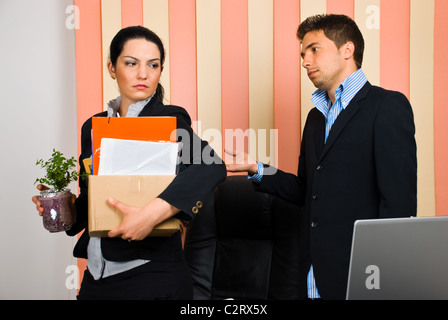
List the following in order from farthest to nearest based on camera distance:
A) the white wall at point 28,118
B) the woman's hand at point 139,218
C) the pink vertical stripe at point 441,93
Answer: the white wall at point 28,118 < the pink vertical stripe at point 441,93 < the woman's hand at point 139,218

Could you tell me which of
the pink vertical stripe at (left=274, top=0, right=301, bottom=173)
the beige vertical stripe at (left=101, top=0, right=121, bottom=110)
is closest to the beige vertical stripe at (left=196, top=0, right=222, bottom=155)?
the pink vertical stripe at (left=274, top=0, right=301, bottom=173)

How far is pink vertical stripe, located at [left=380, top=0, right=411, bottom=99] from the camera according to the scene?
2189 millimetres

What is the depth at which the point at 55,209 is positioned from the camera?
1.24 metres

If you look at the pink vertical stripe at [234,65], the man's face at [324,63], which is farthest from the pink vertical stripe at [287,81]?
the man's face at [324,63]

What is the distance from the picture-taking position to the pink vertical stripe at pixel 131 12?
2.25m

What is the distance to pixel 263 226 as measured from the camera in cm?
185

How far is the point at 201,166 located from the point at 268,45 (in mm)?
1245

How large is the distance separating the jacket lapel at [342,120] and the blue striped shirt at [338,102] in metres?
0.04

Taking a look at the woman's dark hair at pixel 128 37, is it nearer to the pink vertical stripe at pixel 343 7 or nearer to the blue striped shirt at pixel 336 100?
the blue striped shirt at pixel 336 100

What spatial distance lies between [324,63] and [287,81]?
609mm

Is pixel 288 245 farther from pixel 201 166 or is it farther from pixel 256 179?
pixel 201 166

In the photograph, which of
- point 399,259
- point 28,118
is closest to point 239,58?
point 28,118

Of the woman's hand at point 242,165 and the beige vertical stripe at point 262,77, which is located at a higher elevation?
the beige vertical stripe at point 262,77

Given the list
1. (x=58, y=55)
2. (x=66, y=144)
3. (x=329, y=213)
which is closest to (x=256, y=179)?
(x=329, y=213)
